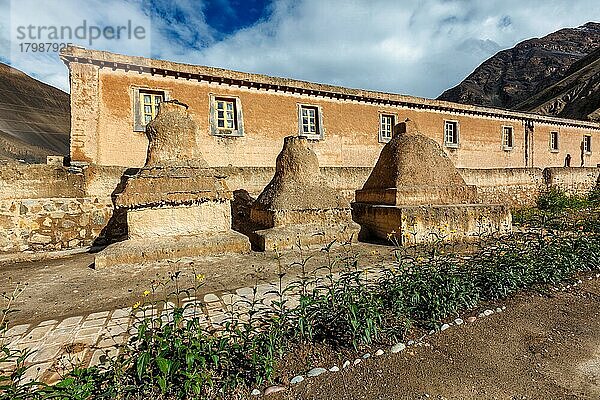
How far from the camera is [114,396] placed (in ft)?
7.14

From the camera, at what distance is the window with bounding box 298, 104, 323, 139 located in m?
14.9

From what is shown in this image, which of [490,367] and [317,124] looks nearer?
[490,367]

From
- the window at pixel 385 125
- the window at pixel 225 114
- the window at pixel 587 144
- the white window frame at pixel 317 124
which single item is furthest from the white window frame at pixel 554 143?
the window at pixel 225 114

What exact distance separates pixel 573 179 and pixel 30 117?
63.6 metres

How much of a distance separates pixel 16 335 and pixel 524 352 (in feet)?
16.2

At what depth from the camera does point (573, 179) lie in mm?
15836

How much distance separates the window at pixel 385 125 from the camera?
16.7 meters

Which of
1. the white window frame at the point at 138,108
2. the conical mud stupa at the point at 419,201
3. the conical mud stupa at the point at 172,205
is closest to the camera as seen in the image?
the conical mud stupa at the point at 172,205

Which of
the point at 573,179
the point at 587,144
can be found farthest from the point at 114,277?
the point at 587,144

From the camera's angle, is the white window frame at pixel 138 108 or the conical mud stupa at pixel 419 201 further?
the white window frame at pixel 138 108

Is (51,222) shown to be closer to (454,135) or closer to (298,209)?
(298,209)

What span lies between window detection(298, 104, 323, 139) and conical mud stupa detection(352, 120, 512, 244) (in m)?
6.29

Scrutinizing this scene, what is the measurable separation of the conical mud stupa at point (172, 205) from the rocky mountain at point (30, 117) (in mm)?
33726

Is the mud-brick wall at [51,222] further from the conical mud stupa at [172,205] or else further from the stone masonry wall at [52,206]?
the conical mud stupa at [172,205]
